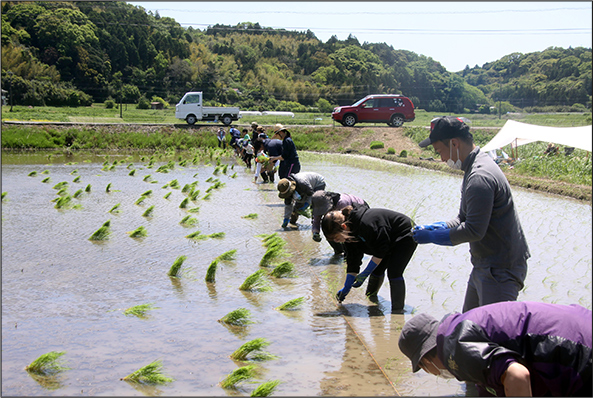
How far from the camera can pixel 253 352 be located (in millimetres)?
4414

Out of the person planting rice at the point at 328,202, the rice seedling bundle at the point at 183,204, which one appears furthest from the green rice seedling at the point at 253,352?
the rice seedling bundle at the point at 183,204

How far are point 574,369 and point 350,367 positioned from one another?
2176 mm

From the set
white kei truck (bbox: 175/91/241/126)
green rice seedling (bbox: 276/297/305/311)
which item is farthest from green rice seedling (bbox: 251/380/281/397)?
white kei truck (bbox: 175/91/241/126)

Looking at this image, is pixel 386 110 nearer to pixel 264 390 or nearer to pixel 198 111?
pixel 198 111

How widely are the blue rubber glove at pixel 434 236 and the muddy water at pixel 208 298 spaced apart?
109 centimetres

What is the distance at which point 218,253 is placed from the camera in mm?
7914

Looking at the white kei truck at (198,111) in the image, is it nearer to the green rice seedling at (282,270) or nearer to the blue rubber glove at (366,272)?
the green rice seedling at (282,270)

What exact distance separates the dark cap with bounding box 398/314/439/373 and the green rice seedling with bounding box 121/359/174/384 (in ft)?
6.49

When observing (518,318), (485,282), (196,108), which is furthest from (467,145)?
(196,108)

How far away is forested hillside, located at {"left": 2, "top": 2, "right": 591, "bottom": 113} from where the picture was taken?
45500 mm

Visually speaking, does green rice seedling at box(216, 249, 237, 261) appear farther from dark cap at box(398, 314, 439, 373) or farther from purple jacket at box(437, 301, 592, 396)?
purple jacket at box(437, 301, 592, 396)

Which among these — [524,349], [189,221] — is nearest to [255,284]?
[189,221]

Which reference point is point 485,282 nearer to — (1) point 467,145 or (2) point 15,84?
(1) point 467,145

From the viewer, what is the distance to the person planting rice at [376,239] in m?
4.86
